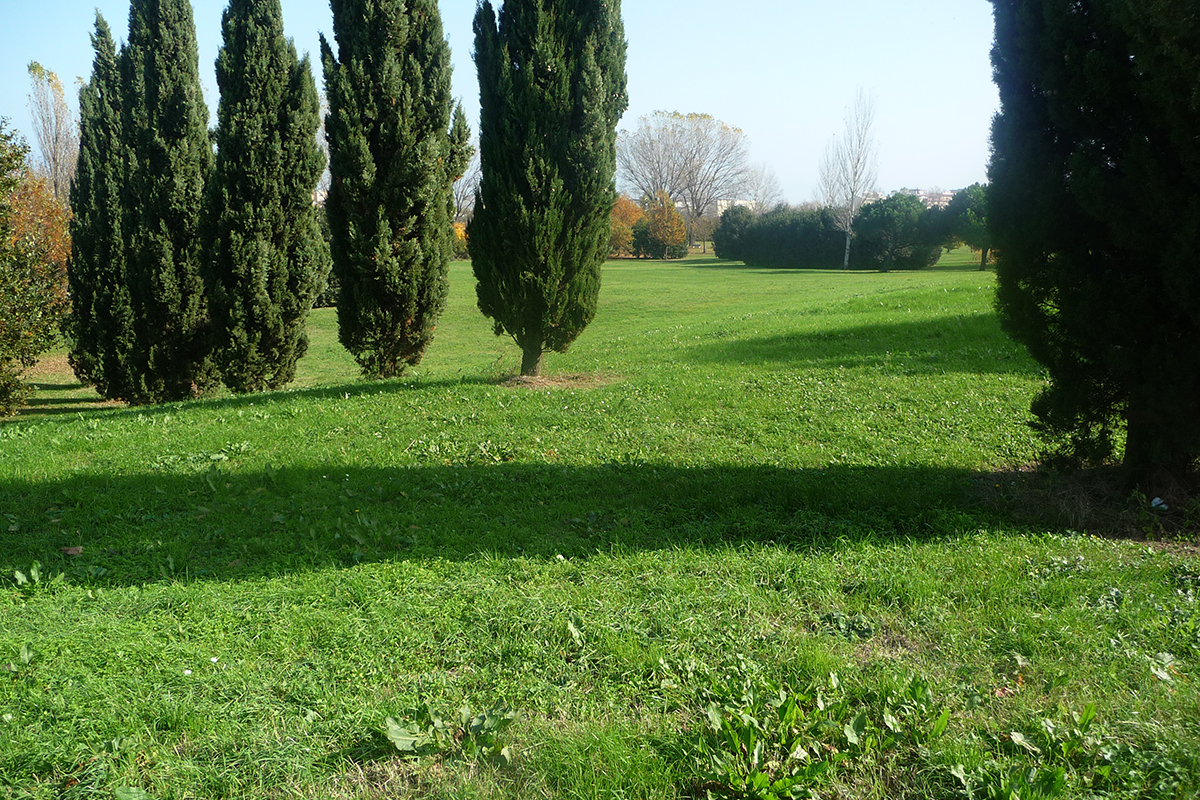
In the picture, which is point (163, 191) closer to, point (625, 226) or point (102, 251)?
point (102, 251)

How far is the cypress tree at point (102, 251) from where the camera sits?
46.6 ft

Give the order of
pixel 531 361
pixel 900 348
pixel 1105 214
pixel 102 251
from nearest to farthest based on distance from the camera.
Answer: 1. pixel 1105 214
2. pixel 531 361
3. pixel 900 348
4. pixel 102 251

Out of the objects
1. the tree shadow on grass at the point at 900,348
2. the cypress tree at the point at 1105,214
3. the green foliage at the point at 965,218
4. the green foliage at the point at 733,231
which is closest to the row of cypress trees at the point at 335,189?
the tree shadow on grass at the point at 900,348

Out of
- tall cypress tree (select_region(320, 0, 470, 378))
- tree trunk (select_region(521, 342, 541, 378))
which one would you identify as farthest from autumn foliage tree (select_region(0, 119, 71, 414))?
tree trunk (select_region(521, 342, 541, 378))

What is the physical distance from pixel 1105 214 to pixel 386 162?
8.69 metres

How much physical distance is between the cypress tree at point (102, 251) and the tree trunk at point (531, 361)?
8.64 m

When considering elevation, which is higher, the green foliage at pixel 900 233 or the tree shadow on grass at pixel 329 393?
the green foliage at pixel 900 233

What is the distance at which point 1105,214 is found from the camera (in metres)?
4.40

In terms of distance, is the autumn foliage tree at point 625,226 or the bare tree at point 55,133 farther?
the autumn foliage tree at point 625,226

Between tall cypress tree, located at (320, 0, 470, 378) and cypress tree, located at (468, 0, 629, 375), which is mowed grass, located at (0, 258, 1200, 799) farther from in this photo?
tall cypress tree, located at (320, 0, 470, 378)

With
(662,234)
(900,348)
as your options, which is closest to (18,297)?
(900,348)

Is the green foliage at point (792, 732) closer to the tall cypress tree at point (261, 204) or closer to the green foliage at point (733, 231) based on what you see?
the tall cypress tree at point (261, 204)

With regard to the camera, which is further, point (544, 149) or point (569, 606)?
point (544, 149)

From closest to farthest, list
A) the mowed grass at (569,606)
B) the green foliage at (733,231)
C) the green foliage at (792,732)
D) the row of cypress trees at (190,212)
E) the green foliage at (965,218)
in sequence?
1. the green foliage at (792,732)
2. the mowed grass at (569,606)
3. the row of cypress trees at (190,212)
4. the green foliage at (965,218)
5. the green foliage at (733,231)
